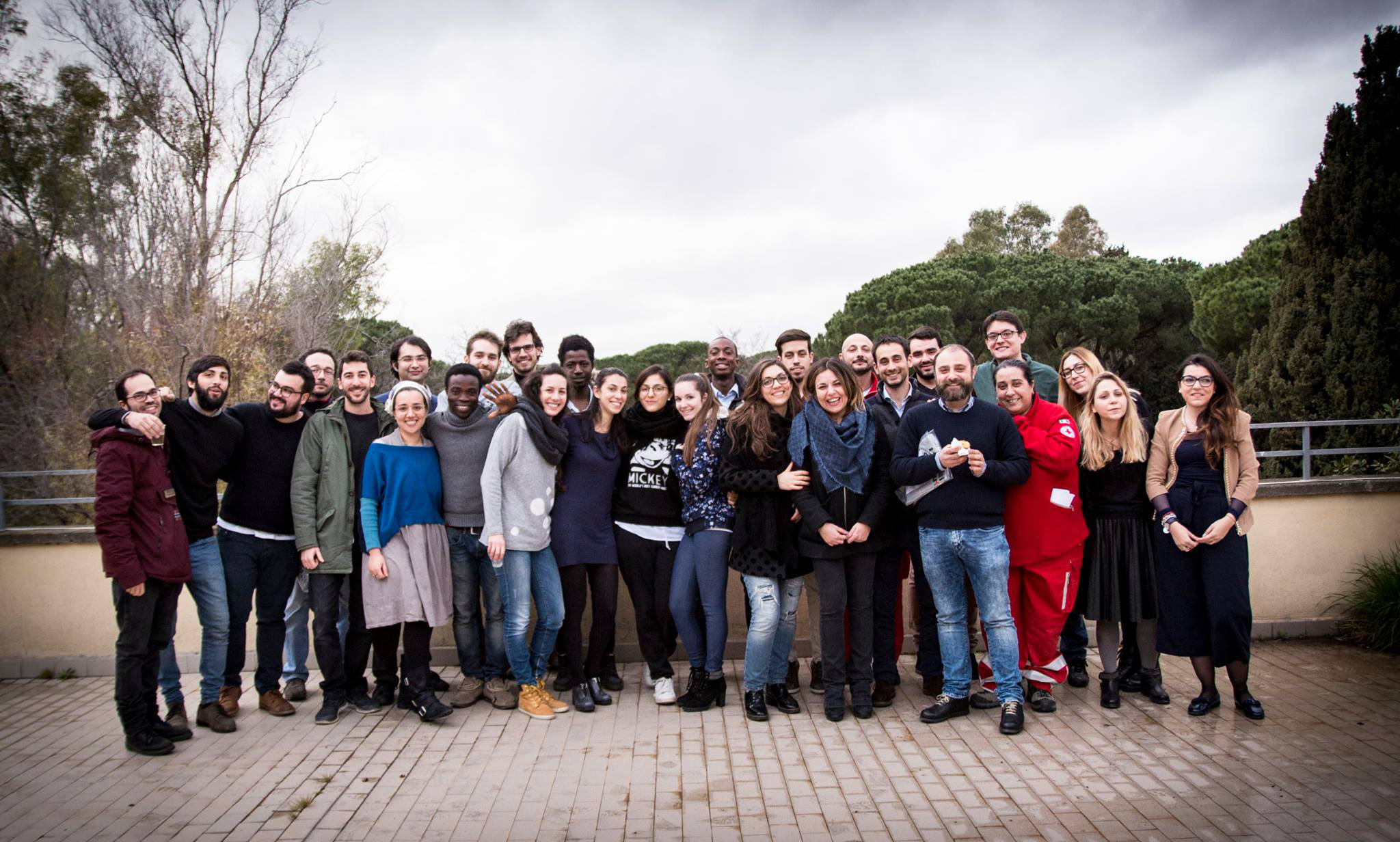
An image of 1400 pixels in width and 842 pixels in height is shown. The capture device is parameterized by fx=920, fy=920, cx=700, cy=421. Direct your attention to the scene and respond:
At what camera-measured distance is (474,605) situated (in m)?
5.20

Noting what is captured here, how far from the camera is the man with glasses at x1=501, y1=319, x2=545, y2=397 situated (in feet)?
19.0

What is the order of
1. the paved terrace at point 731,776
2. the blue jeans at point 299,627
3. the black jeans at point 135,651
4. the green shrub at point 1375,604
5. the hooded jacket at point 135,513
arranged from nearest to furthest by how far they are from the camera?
1. the paved terrace at point 731,776
2. the hooded jacket at point 135,513
3. the black jeans at point 135,651
4. the blue jeans at point 299,627
5. the green shrub at point 1375,604

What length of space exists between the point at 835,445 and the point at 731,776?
171cm

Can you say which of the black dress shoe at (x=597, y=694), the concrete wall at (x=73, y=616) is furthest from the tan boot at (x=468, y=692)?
the concrete wall at (x=73, y=616)

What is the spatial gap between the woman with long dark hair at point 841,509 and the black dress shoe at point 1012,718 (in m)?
0.68

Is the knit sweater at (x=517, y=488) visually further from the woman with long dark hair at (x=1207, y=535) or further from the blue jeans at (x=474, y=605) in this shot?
the woman with long dark hair at (x=1207, y=535)

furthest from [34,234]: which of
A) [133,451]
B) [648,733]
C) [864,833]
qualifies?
[864,833]

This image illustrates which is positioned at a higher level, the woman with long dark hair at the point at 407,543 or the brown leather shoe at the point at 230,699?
the woman with long dark hair at the point at 407,543

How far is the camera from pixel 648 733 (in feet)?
15.6

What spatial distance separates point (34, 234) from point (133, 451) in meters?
10.5

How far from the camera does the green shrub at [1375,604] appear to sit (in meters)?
6.03

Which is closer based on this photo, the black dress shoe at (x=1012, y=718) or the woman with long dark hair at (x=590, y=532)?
the black dress shoe at (x=1012, y=718)

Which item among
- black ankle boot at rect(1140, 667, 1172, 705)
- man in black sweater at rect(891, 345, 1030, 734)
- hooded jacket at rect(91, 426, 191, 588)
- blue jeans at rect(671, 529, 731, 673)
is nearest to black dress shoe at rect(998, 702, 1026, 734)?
man in black sweater at rect(891, 345, 1030, 734)

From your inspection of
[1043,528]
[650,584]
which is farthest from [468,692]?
[1043,528]
